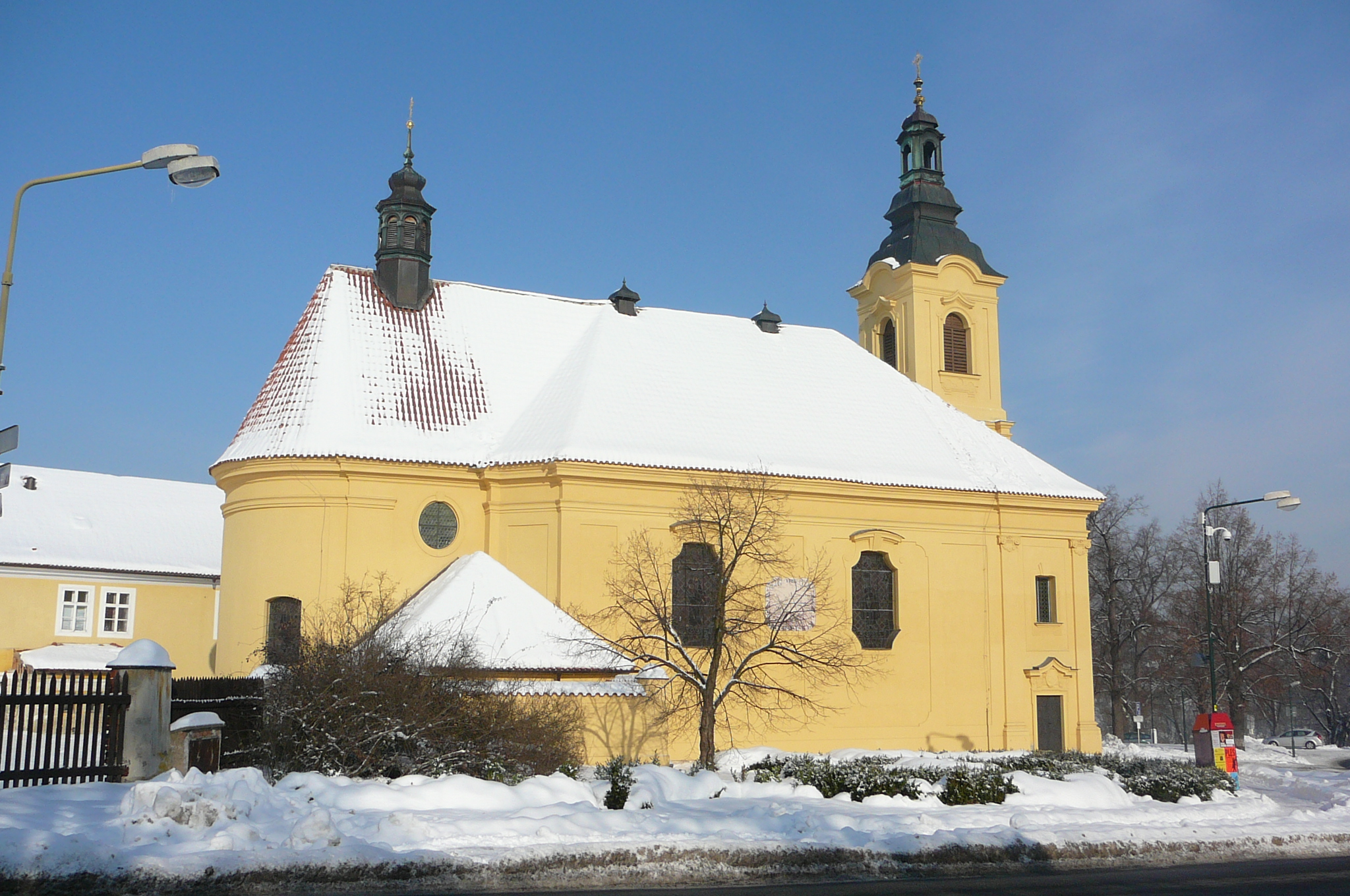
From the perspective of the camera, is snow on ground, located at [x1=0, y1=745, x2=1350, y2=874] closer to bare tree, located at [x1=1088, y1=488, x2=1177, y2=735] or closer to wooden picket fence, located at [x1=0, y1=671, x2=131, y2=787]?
wooden picket fence, located at [x1=0, y1=671, x2=131, y2=787]

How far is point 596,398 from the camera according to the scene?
28828 millimetres

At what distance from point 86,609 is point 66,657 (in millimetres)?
2633

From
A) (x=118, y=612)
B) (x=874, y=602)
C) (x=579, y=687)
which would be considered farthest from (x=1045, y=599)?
(x=118, y=612)

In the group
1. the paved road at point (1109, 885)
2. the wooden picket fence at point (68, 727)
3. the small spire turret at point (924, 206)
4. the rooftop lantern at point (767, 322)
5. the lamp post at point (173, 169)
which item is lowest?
the paved road at point (1109, 885)

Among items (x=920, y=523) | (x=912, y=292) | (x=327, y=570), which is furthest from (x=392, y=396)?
(x=912, y=292)

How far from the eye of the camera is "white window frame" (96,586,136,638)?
3803 cm

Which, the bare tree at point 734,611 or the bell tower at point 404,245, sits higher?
the bell tower at point 404,245

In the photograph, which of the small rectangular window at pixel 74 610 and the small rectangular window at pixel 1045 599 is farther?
the small rectangular window at pixel 74 610

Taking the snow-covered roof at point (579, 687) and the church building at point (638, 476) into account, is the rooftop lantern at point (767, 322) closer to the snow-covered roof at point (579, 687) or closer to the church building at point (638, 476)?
the church building at point (638, 476)

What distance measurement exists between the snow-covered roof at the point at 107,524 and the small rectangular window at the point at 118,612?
851 mm

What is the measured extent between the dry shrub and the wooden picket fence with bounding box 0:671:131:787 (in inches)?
79.8

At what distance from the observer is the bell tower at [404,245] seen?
3016cm

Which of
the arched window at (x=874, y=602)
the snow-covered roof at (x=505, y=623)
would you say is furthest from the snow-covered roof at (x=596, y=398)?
the snow-covered roof at (x=505, y=623)

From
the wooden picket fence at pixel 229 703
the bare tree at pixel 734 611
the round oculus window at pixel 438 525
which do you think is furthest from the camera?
the round oculus window at pixel 438 525
